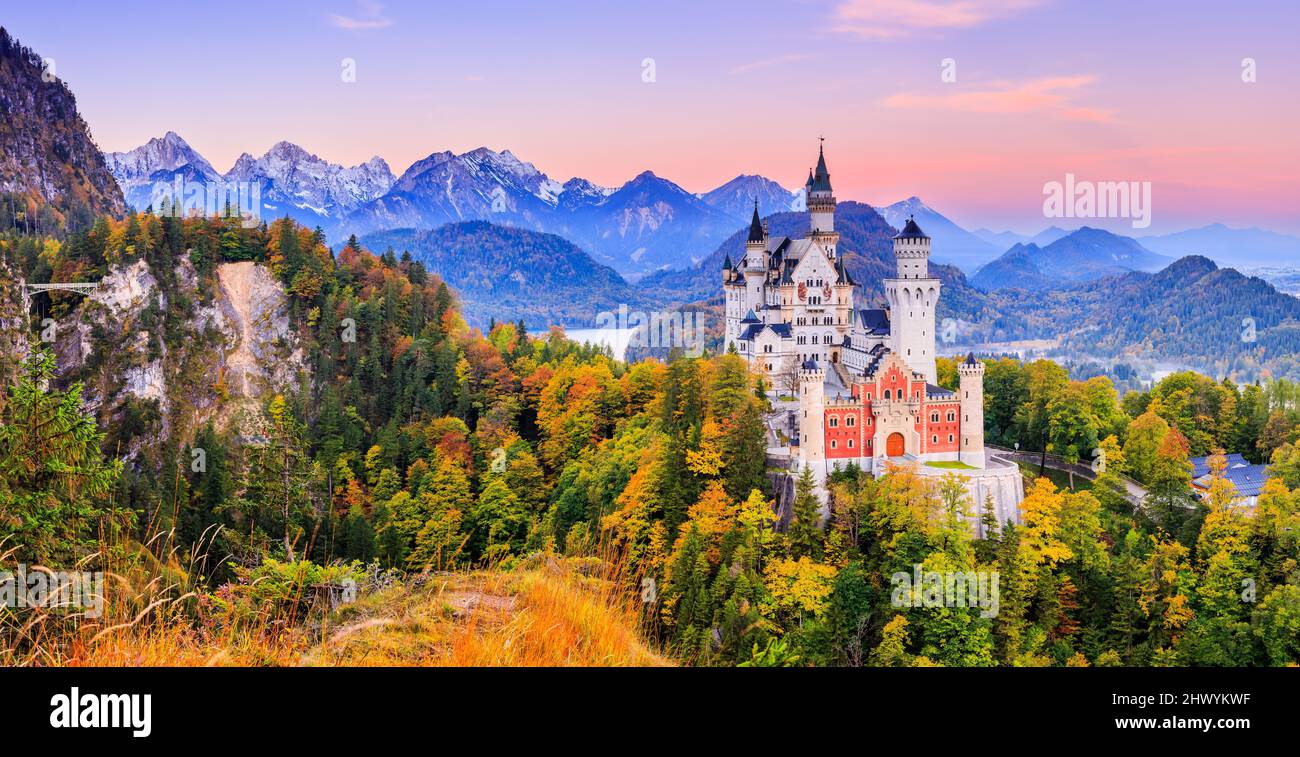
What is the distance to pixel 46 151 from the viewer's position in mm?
138250

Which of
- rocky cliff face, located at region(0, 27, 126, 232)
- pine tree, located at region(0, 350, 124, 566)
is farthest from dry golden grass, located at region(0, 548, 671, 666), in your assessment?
rocky cliff face, located at region(0, 27, 126, 232)

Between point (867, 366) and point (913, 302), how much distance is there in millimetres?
3828

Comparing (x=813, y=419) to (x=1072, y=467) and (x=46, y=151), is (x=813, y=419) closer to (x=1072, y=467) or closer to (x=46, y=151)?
(x=1072, y=467)

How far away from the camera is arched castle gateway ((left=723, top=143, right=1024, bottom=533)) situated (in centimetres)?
3959

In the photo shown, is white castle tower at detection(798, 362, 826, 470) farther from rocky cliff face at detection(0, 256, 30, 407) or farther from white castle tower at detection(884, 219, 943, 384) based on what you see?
rocky cliff face at detection(0, 256, 30, 407)

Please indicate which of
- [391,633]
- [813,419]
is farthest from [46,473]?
[813,419]

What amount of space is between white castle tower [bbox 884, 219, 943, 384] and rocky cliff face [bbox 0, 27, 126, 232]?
112 meters

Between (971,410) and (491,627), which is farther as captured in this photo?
(971,410)

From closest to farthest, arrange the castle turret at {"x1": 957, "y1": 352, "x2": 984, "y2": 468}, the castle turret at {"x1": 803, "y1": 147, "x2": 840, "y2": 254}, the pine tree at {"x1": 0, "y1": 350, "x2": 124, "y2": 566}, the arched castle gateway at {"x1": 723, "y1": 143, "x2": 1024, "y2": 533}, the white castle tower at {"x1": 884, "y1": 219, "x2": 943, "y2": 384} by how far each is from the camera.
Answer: the pine tree at {"x1": 0, "y1": 350, "x2": 124, "y2": 566}, the arched castle gateway at {"x1": 723, "y1": 143, "x2": 1024, "y2": 533}, the castle turret at {"x1": 957, "y1": 352, "x2": 984, "y2": 468}, the white castle tower at {"x1": 884, "y1": 219, "x2": 943, "y2": 384}, the castle turret at {"x1": 803, "y1": 147, "x2": 840, "y2": 254}

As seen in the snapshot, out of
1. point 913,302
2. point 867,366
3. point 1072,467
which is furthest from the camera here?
point 1072,467

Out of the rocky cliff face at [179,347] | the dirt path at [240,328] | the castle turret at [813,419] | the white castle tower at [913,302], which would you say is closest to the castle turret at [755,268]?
the white castle tower at [913,302]

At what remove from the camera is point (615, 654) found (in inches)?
329

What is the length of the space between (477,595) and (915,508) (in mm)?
28605
